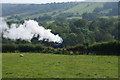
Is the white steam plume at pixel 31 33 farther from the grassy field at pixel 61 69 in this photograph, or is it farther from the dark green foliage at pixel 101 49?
the grassy field at pixel 61 69

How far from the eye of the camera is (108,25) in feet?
291

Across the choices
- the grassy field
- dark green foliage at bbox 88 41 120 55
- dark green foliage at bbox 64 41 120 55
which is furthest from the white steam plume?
the grassy field

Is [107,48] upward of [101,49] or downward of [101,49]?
upward

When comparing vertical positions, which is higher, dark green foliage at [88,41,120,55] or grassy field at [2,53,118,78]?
dark green foliage at [88,41,120,55]

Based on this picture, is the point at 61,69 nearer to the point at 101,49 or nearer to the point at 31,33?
the point at 101,49

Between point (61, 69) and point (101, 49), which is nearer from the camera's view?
point (61, 69)

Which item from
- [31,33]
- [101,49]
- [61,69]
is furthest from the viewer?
[31,33]

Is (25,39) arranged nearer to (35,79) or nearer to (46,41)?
(46,41)

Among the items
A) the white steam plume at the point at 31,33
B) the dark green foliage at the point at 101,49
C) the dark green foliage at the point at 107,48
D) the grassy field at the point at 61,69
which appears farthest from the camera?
the white steam plume at the point at 31,33

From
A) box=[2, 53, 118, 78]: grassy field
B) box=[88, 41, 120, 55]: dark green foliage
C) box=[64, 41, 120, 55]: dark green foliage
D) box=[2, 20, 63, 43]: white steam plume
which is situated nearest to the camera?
box=[2, 53, 118, 78]: grassy field

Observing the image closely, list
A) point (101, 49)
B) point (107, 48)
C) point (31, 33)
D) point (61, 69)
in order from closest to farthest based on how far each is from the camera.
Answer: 1. point (61, 69)
2. point (107, 48)
3. point (101, 49)
4. point (31, 33)

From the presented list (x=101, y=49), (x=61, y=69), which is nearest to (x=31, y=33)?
(x=101, y=49)

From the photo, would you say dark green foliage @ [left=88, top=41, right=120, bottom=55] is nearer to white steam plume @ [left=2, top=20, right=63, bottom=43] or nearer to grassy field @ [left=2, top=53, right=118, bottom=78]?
grassy field @ [left=2, top=53, right=118, bottom=78]

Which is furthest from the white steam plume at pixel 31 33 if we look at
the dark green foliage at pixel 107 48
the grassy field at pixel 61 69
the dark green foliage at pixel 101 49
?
the grassy field at pixel 61 69
